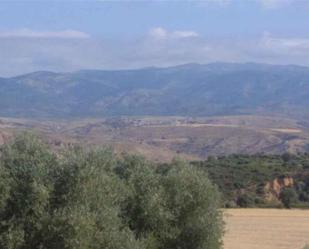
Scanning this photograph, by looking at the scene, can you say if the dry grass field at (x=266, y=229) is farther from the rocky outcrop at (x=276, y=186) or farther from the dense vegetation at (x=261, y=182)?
the rocky outcrop at (x=276, y=186)

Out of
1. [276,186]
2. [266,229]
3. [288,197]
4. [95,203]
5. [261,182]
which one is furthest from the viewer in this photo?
[261,182]

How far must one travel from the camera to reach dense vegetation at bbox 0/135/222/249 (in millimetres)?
22250

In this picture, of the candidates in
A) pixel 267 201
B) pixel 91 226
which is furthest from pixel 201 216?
pixel 267 201

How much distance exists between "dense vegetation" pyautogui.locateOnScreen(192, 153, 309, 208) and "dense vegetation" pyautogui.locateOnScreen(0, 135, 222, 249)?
98.5ft

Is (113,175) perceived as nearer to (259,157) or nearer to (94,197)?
(94,197)

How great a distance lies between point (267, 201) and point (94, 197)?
41.1 metres

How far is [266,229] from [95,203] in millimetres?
28871

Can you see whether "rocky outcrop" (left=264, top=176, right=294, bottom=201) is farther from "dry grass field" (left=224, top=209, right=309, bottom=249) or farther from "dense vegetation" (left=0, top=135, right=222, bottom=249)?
"dense vegetation" (left=0, top=135, right=222, bottom=249)

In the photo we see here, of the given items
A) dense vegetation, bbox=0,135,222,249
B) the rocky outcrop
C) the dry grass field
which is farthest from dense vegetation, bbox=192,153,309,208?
dense vegetation, bbox=0,135,222,249

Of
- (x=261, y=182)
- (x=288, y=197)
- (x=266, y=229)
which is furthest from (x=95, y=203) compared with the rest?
(x=261, y=182)

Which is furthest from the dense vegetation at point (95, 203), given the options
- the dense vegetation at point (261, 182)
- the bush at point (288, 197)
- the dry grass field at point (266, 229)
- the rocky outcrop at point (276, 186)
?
the rocky outcrop at point (276, 186)

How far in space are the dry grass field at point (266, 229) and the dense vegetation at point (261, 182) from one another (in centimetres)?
339

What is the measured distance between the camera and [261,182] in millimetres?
66000

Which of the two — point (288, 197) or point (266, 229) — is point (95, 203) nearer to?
point (266, 229)
